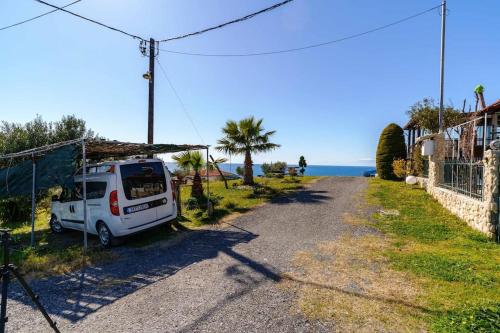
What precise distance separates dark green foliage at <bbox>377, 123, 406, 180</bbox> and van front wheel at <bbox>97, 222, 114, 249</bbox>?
64.8 feet

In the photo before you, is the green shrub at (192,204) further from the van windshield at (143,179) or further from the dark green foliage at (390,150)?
the dark green foliage at (390,150)

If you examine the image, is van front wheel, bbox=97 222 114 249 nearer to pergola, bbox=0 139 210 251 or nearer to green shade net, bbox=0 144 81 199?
pergola, bbox=0 139 210 251

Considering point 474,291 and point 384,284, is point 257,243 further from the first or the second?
point 474,291

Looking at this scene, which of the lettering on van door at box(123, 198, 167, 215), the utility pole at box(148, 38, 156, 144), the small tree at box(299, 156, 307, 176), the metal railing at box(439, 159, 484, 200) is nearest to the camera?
the lettering on van door at box(123, 198, 167, 215)

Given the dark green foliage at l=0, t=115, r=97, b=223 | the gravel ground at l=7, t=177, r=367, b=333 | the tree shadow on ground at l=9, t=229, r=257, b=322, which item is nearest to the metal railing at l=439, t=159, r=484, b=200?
the gravel ground at l=7, t=177, r=367, b=333

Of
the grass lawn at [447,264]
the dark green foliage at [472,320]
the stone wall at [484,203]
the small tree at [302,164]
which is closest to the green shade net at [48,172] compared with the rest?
the grass lawn at [447,264]

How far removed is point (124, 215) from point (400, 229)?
795cm

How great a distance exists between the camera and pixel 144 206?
7.60 m

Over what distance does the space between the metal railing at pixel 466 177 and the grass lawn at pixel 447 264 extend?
3.33ft

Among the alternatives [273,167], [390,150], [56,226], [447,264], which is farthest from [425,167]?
[56,226]

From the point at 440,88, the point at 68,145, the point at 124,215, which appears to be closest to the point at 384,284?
the point at 124,215

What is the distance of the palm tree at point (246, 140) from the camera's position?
58.8ft

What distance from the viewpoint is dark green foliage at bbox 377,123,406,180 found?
2100 cm

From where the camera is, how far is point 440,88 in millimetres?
14102
